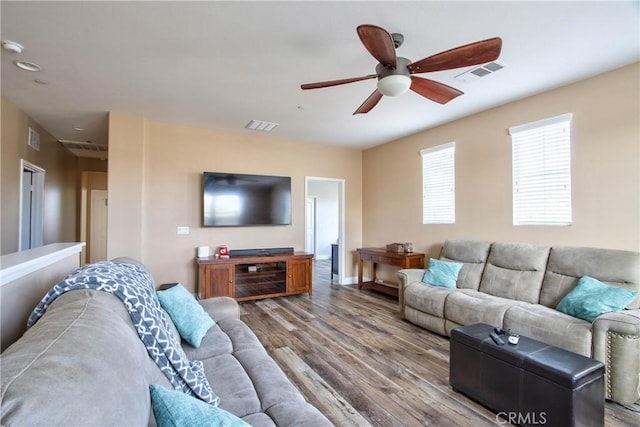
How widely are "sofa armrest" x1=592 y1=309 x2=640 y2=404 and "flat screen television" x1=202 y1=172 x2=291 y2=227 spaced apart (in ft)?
14.3

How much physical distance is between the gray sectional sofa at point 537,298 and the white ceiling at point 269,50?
1825 millimetres

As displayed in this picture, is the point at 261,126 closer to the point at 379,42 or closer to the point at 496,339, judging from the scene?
the point at 379,42

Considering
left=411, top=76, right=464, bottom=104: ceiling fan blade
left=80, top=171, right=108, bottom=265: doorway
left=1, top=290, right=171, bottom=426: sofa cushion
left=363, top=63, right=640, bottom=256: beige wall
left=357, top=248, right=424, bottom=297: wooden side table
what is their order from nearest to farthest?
left=1, top=290, right=171, bottom=426: sofa cushion
left=411, top=76, right=464, bottom=104: ceiling fan blade
left=363, top=63, right=640, bottom=256: beige wall
left=357, top=248, right=424, bottom=297: wooden side table
left=80, top=171, right=108, bottom=265: doorway

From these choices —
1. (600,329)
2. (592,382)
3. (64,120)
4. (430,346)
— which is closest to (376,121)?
(430,346)

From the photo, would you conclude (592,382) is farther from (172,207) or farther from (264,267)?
(172,207)

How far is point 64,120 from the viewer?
14.4 ft

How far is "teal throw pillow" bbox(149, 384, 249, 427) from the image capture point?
31.9 inches

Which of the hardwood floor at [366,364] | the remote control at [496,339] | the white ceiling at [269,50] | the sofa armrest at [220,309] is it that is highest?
the white ceiling at [269,50]

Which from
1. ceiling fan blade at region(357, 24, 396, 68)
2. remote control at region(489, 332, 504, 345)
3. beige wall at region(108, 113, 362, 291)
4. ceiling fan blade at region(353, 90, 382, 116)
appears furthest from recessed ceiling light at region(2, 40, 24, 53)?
remote control at region(489, 332, 504, 345)

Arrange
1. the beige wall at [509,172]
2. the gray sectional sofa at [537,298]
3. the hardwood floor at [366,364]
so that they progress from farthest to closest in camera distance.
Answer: the beige wall at [509,172] → the gray sectional sofa at [537,298] → the hardwood floor at [366,364]

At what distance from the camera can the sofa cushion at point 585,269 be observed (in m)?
2.65

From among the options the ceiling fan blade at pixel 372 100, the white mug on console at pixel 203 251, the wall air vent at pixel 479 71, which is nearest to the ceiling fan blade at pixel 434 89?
the ceiling fan blade at pixel 372 100

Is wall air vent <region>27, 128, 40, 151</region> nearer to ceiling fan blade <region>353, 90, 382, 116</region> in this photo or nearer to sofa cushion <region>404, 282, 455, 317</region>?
ceiling fan blade <region>353, 90, 382, 116</region>

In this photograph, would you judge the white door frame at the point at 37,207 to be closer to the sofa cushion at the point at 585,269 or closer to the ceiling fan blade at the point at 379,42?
the ceiling fan blade at the point at 379,42
